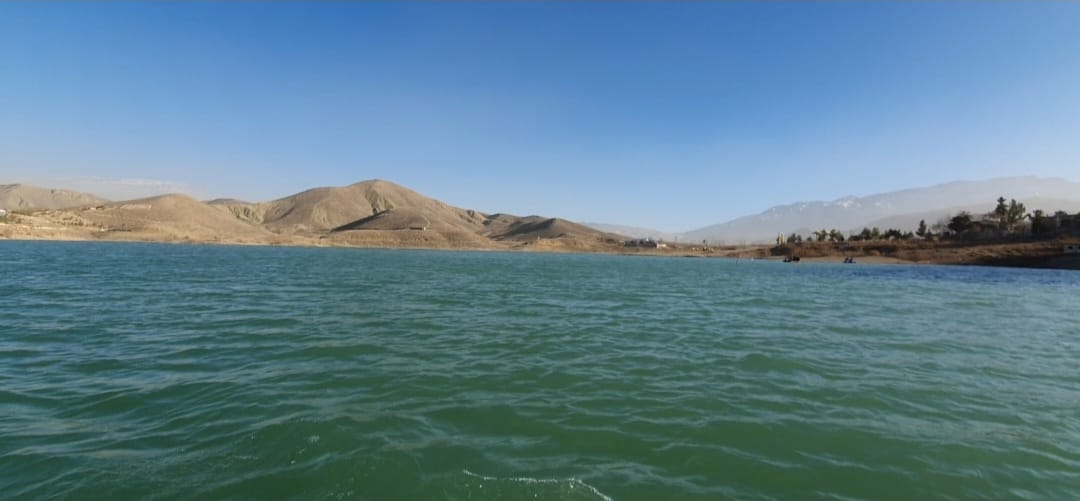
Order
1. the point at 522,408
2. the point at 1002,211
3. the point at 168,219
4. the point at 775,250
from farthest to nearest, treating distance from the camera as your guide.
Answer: the point at 168,219
the point at 775,250
the point at 1002,211
the point at 522,408

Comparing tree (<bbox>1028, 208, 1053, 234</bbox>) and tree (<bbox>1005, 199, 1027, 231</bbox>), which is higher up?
tree (<bbox>1005, 199, 1027, 231</bbox>)

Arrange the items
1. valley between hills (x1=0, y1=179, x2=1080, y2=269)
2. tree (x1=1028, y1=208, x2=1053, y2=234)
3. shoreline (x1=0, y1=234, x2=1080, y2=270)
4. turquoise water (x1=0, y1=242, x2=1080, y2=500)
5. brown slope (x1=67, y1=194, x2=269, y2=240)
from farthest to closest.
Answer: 1. brown slope (x1=67, y1=194, x2=269, y2=240)
2. tree (x1=1028, y1=208, x2=1053, y2=234)
3. valley between hills (x1=0, y1=179, x2=1080, y2=269)
4. shoreline (x1=0, y1=234, x2=1080, y2=270)
5. turquoise water (x1=0, y1=242, x2=1080, y2=500)

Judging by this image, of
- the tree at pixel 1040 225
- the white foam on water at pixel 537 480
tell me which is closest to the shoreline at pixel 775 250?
the tree at pixel 1040 225

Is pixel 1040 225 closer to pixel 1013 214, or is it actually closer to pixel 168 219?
pixel 1013 214

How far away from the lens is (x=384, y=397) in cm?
962

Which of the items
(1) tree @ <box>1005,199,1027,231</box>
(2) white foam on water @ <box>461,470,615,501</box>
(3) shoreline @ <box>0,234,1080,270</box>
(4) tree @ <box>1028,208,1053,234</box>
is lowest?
(2) white foam on water @ <box>461,470,615,501</box>

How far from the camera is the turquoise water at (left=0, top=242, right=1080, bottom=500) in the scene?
21.1ft

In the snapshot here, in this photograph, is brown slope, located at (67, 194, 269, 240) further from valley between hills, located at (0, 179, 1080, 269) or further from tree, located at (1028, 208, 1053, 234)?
tree, located at (1028, 208, 1053, 234)

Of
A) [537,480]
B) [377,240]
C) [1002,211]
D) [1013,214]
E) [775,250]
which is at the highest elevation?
[1002,211]

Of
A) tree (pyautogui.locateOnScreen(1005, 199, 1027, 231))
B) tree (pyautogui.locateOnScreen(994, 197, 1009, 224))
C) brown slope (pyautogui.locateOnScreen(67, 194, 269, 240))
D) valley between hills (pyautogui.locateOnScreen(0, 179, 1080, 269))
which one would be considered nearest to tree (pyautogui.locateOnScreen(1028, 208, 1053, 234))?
valley between hills (pyautogui.locateOnScreen(0, 179, 1080, 269))

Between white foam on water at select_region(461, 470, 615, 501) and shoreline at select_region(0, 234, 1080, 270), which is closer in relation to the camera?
white foam on water at select_region(461, 470, 615, 501)

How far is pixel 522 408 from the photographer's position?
9086 mm

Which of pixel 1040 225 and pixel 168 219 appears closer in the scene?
pixel 1040 225

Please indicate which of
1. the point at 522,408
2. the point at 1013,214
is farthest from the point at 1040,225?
the point at 522,408
